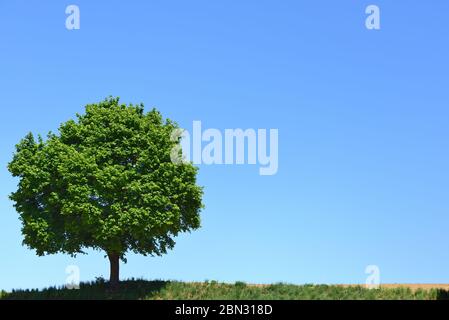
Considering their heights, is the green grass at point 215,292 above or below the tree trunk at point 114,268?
below

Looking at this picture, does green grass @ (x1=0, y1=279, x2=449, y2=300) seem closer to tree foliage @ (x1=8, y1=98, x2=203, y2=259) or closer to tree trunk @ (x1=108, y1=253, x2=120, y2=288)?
tree trunk @ (x1=108, y1=253, x2=120, y2=288)

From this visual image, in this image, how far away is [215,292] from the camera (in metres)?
47.3

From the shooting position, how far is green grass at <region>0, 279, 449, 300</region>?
46.8 m

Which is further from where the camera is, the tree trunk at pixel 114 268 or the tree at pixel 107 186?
the tree trunk at pixel 114 268

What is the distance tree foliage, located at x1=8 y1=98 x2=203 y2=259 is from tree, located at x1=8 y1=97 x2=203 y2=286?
0.25 feet

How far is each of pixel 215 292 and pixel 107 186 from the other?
1132 cm

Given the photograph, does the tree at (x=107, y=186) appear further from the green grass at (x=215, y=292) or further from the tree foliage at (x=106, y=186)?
the green grass at (x=215, y=292)

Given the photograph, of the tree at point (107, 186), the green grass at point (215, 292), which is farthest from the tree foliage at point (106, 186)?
the green grass at point (215, 292)

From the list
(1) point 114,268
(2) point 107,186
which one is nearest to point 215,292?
(1) point 114,268

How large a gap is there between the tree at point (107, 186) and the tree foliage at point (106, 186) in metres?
0.08

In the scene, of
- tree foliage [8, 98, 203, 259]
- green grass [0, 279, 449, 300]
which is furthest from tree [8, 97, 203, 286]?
green grass [0, 279, 449, 300]

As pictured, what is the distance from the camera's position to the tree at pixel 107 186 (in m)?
46.2
